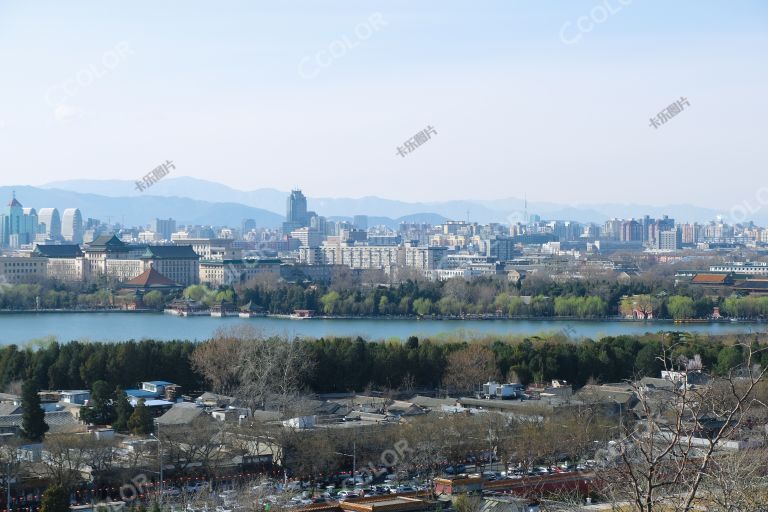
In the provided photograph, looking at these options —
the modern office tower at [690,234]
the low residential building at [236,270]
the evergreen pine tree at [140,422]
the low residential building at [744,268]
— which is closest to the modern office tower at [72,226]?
the low residential building at [236,270]

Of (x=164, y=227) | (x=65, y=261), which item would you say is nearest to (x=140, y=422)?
(x=65, y=261)

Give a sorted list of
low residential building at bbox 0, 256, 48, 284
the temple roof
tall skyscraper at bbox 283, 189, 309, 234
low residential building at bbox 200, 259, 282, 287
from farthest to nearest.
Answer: tall skyscraper at bbox 283, 189, 309, 234 → low residential building at bbox 200, 259, 282, 287 → low residential building at bbox 0, 256, 48, 284 → the temple roof

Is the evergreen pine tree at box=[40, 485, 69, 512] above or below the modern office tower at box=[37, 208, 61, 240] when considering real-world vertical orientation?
below

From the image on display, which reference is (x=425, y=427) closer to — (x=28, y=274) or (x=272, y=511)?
(x=272, y=511)

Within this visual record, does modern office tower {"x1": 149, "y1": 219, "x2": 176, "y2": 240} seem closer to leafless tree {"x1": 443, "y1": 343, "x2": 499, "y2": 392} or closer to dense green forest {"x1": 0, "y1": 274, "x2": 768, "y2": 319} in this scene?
dense green forest {"x1": 0, "y1": 274, "x2": 768, "y2": 319}

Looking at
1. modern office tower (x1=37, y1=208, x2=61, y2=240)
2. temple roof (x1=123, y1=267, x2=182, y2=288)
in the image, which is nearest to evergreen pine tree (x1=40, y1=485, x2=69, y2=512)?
temple roof (x1=123, y1=267, x2=182, y2=288)

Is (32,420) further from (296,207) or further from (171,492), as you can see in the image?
(296,207)

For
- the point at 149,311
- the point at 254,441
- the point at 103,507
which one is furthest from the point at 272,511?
the point at 149,311
